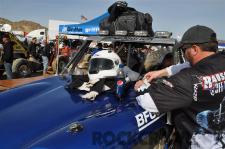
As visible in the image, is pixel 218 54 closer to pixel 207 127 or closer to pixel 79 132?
pixel 207 127

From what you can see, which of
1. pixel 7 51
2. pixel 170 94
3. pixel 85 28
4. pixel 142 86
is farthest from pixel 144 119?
pixel 85 28

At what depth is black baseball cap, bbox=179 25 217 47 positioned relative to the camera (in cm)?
236

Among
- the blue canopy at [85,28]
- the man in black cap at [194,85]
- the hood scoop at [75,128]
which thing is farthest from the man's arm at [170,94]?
the blue canopy at [85,28]

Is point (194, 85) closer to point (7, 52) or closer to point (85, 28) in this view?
point (7, 52)

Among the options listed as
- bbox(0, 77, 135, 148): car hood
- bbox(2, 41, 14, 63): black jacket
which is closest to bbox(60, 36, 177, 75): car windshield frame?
bbox(0, 77, 135, 148): car hood

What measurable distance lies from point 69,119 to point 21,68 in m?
12.0

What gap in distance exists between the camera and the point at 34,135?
267 cm

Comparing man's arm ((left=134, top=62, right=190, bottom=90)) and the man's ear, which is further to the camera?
man's arm ((left=134, top=62, right=190, bottom=90))

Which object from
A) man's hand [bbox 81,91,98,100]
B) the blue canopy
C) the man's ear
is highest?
the blue canopy

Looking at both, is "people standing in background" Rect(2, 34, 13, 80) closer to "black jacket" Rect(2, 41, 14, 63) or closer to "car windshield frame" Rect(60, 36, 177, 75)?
"black jacket" Rect(2, 41, 14, 63)

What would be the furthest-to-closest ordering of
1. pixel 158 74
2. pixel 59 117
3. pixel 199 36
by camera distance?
pixel 158 74, pixel 59 117, pixel 199 36

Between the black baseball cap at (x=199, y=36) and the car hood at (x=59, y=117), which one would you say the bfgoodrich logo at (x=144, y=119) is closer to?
the car hood at (x=59, y=117)

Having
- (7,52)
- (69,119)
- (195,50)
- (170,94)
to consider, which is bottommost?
(69,119)

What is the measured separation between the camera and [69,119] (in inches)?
113
